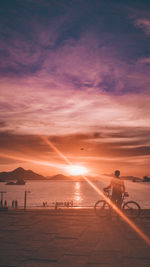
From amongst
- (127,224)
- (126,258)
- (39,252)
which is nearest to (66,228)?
(127,224)

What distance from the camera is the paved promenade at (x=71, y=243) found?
6355mm

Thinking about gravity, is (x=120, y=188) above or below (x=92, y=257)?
above

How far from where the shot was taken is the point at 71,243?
26.5 ft

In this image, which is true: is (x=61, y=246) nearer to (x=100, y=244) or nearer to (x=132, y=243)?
(x=100, y=244)

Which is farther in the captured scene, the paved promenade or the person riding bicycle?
the person riding bicycle

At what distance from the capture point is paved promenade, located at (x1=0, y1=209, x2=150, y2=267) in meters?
6.36

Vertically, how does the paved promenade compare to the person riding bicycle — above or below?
below

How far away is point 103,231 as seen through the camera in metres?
9.87

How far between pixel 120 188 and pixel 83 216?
241 cm

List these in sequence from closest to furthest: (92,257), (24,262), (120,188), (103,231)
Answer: (24,262)
(92,257)
(103,231)
(120,188)

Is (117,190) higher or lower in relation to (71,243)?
higher

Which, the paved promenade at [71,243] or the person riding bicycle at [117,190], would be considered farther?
the person riding bicycle at [117,190]

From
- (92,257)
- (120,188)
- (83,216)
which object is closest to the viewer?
(92,257)

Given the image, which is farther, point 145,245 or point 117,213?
point 117,213
